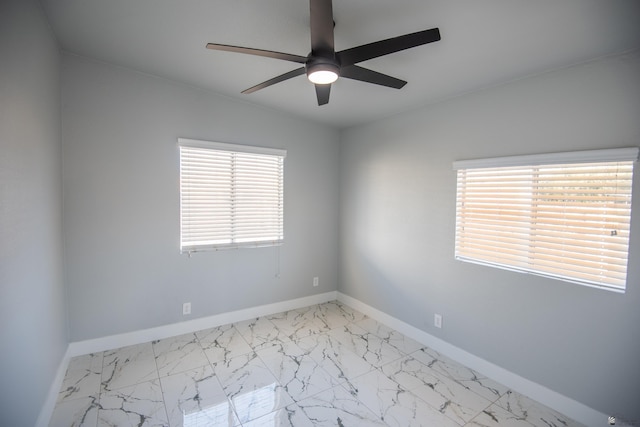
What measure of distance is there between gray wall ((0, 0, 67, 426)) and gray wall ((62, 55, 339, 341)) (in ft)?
0.99

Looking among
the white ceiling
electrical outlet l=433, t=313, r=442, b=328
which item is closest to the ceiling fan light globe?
the white ceiling

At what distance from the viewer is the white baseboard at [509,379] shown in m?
1.99

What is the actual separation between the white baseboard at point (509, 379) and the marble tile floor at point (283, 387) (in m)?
0.06

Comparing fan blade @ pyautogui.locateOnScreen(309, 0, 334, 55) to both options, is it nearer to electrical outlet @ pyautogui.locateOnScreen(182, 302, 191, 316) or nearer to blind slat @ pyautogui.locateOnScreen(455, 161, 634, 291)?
blind slat @ pyautogui.locateOnScreen(455, 161, 634, 291)

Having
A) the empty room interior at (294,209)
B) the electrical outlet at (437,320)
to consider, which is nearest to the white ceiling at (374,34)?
the empty room interior at (294,209)

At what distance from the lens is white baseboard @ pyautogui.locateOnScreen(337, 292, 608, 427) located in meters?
1.99

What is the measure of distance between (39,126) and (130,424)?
206cm

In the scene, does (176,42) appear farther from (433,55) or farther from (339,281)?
(339,281)

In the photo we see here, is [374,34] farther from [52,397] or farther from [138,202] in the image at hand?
[52,397]

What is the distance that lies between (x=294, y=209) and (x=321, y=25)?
261cm

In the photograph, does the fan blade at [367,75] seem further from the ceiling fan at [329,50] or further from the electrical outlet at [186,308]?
the electrical outlet at [186,308]

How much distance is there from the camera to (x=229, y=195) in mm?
3324

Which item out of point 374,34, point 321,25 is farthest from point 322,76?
point 374,34

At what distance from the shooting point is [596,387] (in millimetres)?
1953
